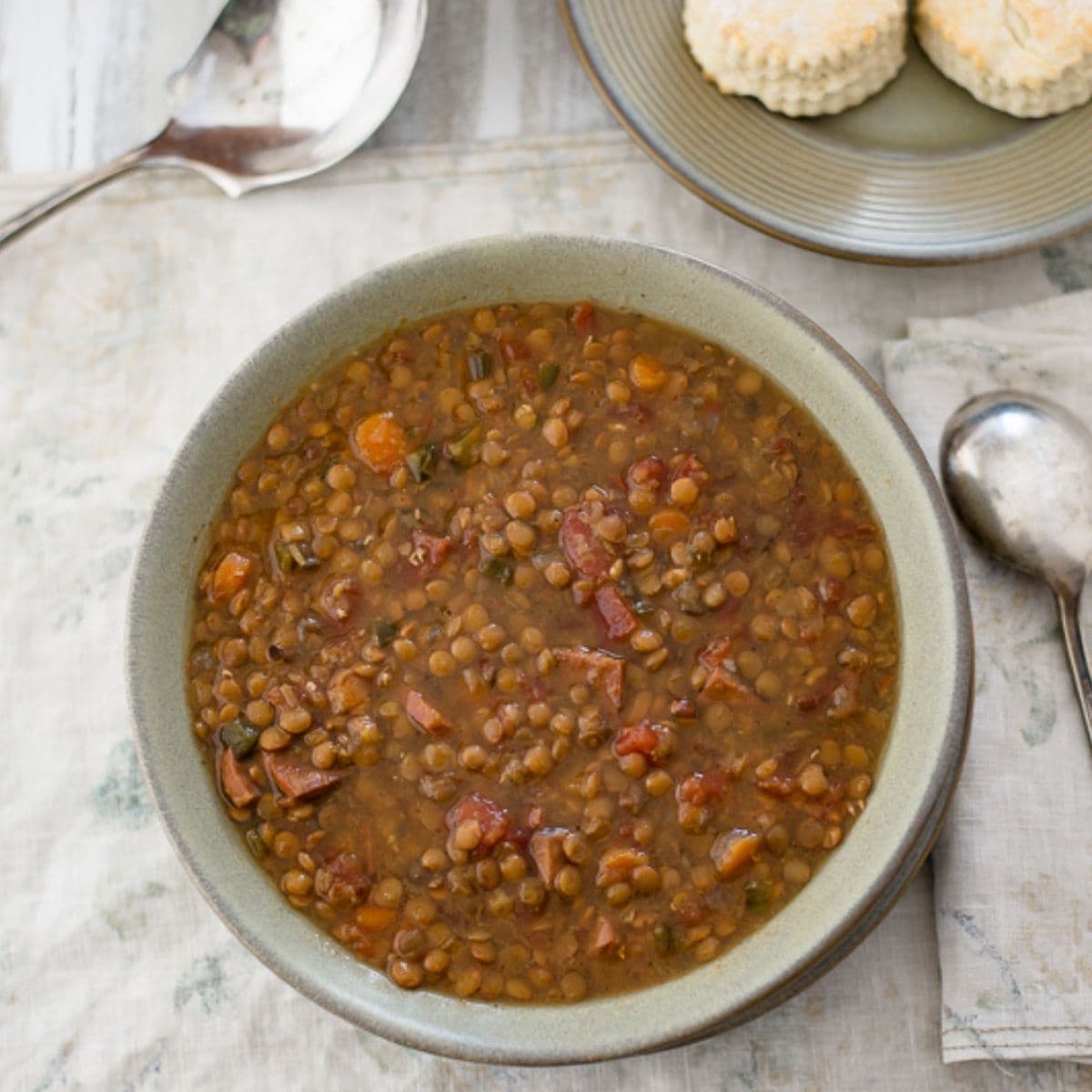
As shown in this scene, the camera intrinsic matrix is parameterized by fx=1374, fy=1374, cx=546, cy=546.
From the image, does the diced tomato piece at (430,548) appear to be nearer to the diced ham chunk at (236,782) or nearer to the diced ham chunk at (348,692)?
Answer: the diced ham chunk at (348,692)

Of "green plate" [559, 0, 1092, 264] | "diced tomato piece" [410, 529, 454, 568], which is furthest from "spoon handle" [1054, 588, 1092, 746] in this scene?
"diced tomato piece" [410, 529, 454, 568]

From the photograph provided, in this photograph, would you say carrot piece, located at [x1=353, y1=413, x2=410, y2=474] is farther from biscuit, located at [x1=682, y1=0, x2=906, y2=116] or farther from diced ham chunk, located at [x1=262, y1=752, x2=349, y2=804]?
biscuit, located at [x1=682, y1=0, x2=906, y2=116]

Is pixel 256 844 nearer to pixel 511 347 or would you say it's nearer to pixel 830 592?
pixel 511 347

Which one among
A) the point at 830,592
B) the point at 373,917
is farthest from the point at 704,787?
the point at 373,917

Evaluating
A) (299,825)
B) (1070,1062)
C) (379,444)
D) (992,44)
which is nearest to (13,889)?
(299,825)

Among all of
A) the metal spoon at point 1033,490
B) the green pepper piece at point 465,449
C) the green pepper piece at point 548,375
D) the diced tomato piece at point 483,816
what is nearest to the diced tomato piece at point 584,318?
the green pepper piece at point 548,375

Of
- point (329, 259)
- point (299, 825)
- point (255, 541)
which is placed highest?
point (329, 259)

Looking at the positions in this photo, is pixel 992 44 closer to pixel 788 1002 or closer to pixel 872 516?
pixel 872 516

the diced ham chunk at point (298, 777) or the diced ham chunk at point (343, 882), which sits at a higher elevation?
the diced ham chunk at point (298, 777)
